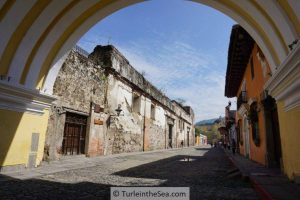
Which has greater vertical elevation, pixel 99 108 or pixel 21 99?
pixel 99 108

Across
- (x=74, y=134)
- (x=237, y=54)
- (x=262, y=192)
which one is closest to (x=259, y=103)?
(x=237, y=54)

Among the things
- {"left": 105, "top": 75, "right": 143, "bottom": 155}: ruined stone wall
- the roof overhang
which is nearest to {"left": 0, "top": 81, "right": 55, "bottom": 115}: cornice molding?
the roof overhang

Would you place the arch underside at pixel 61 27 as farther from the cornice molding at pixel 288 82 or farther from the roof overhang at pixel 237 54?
the roof overhang at pixel 237 54

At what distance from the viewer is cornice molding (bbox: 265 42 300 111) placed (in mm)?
3549

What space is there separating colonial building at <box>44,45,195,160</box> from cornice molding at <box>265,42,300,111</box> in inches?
280

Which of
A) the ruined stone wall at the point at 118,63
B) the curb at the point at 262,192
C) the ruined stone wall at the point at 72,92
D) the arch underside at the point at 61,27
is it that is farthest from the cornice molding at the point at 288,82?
the ruined stone wall at the point at 118,63

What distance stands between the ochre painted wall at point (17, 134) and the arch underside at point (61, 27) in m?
0.75

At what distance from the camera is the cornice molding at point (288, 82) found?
3.55 meters

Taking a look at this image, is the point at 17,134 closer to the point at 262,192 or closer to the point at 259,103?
the point at 262,192

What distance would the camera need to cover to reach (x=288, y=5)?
4.08m

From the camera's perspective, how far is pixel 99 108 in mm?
12164

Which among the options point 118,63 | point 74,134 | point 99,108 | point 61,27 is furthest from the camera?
point 118,63

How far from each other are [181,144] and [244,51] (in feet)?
78.7

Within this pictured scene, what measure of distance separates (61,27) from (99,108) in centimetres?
678
